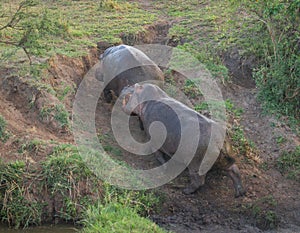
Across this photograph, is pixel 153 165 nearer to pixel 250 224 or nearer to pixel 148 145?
pixel 148 145

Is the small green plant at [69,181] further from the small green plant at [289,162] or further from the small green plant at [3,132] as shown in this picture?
the small green plant at [289,162]

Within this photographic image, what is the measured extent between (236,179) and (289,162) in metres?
1.10

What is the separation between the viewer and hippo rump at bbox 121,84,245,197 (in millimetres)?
7781

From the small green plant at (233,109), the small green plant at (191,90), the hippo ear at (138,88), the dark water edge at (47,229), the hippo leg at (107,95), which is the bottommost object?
the dark water edge at (47,229)

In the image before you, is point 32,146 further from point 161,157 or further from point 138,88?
point 138,88

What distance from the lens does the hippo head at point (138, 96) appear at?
29.3ft

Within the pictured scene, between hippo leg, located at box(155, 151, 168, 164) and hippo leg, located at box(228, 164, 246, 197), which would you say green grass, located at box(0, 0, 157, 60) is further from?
hippo leg, located at box(228, 164, 246, 197)

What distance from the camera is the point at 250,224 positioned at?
23.9 ft

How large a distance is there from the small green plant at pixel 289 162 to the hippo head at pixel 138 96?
1982 millimetres

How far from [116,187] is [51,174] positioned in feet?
2.79

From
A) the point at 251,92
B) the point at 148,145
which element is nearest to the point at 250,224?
the point at 148,145

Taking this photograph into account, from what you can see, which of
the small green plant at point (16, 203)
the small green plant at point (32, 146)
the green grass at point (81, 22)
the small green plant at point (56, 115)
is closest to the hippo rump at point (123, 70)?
the green grass at point (81, 22)

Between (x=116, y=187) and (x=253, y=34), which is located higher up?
(x=253, y=34)

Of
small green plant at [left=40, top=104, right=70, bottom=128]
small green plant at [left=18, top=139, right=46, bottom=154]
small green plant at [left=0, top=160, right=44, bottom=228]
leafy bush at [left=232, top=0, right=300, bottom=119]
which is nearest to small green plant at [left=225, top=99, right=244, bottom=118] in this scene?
leafy bush at [left=232, top=0, right=300, bottom=119]
